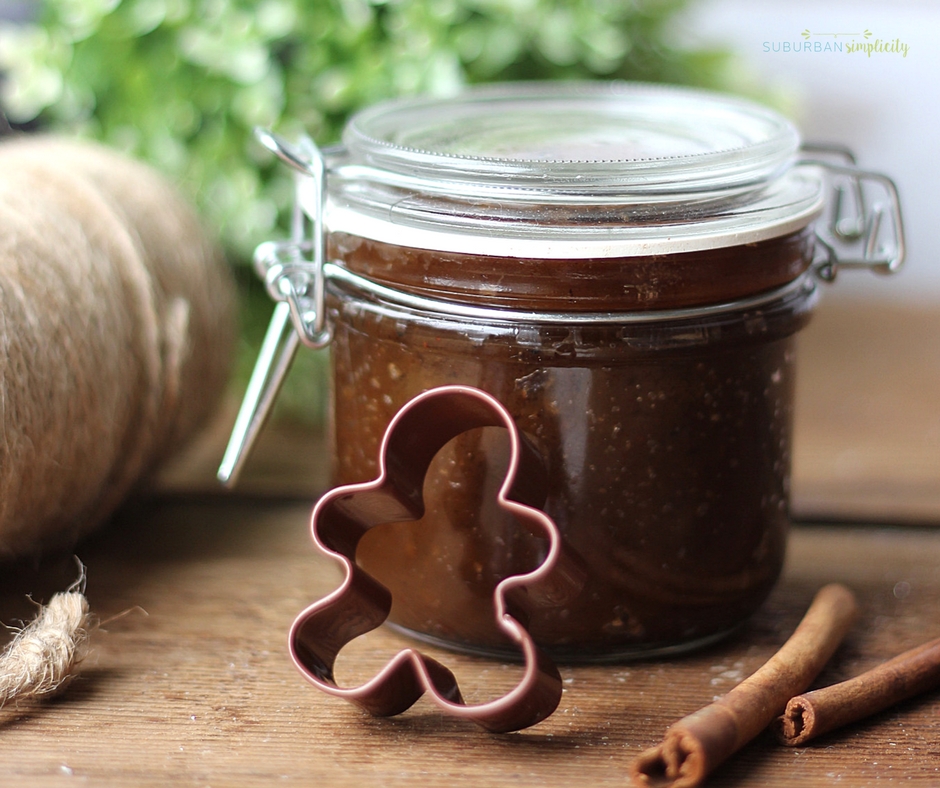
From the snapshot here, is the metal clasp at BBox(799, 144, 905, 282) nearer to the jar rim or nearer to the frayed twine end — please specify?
the jar rim

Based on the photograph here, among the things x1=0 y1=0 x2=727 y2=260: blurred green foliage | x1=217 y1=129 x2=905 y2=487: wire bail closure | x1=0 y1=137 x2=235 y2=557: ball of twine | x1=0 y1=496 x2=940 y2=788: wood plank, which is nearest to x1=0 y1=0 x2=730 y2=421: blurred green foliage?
x1=0 y1=0 x2=727 y2=260: blurred green foliage

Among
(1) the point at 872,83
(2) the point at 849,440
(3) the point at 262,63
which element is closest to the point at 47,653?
(3) the point at 262,63

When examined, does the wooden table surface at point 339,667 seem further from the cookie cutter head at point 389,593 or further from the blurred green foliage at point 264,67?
the blurred green foliage at point 264,67

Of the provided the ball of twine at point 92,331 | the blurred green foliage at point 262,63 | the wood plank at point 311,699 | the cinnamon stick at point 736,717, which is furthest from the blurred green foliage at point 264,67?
the cinnamon stick at point 736,717

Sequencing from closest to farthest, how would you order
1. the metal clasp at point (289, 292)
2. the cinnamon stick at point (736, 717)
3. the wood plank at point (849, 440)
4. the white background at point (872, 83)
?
the cinnamon stick at point (736, 717)
the metal clasp at point (289, 292)
the wood plank at point (849, 440)
the white background at point (872, 83)

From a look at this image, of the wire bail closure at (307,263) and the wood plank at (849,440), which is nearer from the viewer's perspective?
the wire bail closure at (307,263)

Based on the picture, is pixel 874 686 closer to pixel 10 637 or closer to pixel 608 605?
pixel 608 605

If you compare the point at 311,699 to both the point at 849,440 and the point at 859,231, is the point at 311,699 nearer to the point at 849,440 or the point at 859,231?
the point at 859,231
